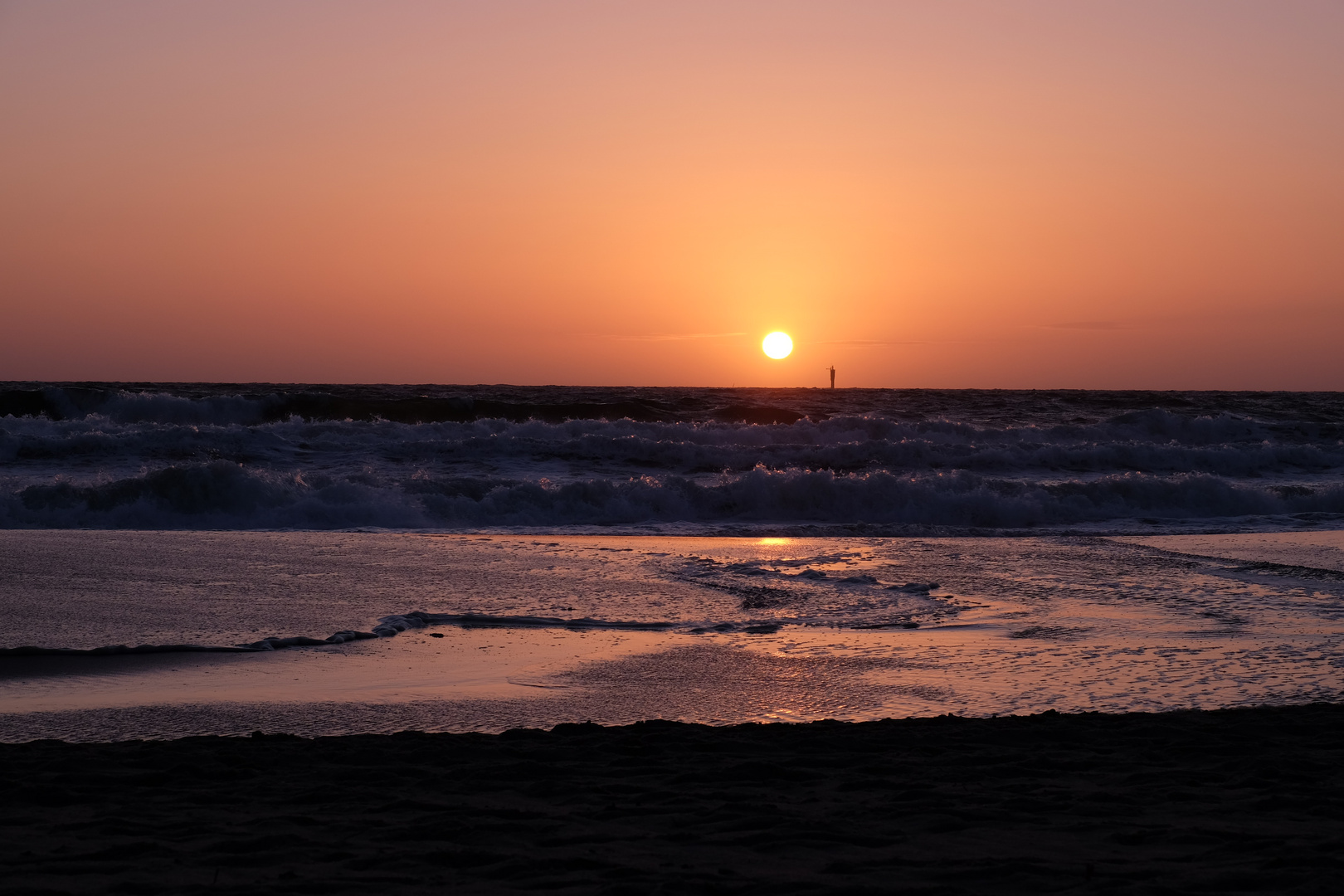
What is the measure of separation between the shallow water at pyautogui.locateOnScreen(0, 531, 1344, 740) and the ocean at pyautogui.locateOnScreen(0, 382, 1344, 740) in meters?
0.04

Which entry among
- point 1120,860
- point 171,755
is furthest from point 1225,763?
point 171,755

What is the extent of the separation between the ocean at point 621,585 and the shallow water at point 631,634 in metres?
0.04

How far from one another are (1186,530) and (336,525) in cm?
1161

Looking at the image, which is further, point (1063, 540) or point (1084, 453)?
point (1084, 453)

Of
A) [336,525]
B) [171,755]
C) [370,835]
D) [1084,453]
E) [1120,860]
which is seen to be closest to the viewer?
[1120,860]

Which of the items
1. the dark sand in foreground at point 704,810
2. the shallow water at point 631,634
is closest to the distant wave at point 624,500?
the shallow water at point 631,634

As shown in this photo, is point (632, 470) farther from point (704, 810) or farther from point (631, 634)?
point (704, 810)

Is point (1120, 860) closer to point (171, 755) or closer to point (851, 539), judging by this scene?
point (171, 755)

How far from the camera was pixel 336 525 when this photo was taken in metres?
14.8

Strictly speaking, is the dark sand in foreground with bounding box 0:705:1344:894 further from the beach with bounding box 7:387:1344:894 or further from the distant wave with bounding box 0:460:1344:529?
the distant wave with bounding box 0:460:1344:529

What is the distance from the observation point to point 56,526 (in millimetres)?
13828

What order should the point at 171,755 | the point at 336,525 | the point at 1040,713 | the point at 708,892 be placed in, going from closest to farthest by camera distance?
the point at 708,892
the point at 171,755
the point at 1040,713
the point at 336,525

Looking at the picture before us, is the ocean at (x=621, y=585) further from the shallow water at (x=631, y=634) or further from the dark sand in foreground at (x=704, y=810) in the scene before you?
the dark sand in foreground at (x=704, y=810)

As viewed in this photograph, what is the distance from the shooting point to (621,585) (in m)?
9.23
